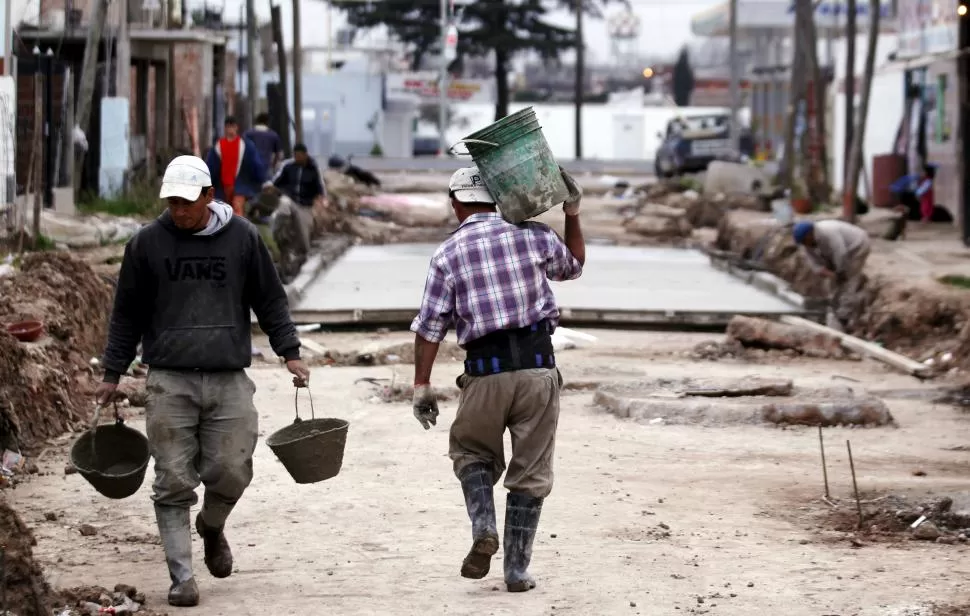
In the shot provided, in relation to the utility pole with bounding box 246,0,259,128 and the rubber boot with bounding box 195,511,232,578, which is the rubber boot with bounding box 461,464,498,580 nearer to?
the rubber boot with bounding box 195,511,232,578

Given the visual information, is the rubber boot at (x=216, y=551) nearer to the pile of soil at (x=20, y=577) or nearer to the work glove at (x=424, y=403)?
the work glove at (x=424, y=403)

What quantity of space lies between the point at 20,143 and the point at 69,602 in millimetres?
16067

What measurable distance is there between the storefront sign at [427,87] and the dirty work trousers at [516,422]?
70.2 metres

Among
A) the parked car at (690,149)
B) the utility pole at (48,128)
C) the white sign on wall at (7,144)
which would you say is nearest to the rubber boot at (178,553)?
the white sign on wall at (7,144)

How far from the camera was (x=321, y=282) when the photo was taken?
20250 millimetres

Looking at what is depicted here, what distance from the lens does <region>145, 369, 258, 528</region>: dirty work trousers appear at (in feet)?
21.7

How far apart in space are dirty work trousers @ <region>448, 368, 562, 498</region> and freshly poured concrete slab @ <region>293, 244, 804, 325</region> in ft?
33.8

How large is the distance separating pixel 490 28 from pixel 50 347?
61751 millimetres

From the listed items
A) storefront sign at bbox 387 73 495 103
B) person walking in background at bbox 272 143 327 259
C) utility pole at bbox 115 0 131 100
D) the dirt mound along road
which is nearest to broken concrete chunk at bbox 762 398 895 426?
the dirt mound along road

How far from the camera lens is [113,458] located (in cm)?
709

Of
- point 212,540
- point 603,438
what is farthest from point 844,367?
point 212,540

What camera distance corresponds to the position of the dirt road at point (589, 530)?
6.61 m

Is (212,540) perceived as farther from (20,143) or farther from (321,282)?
(20,143)

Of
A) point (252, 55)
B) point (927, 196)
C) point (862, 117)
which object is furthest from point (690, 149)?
point (862, 117)
